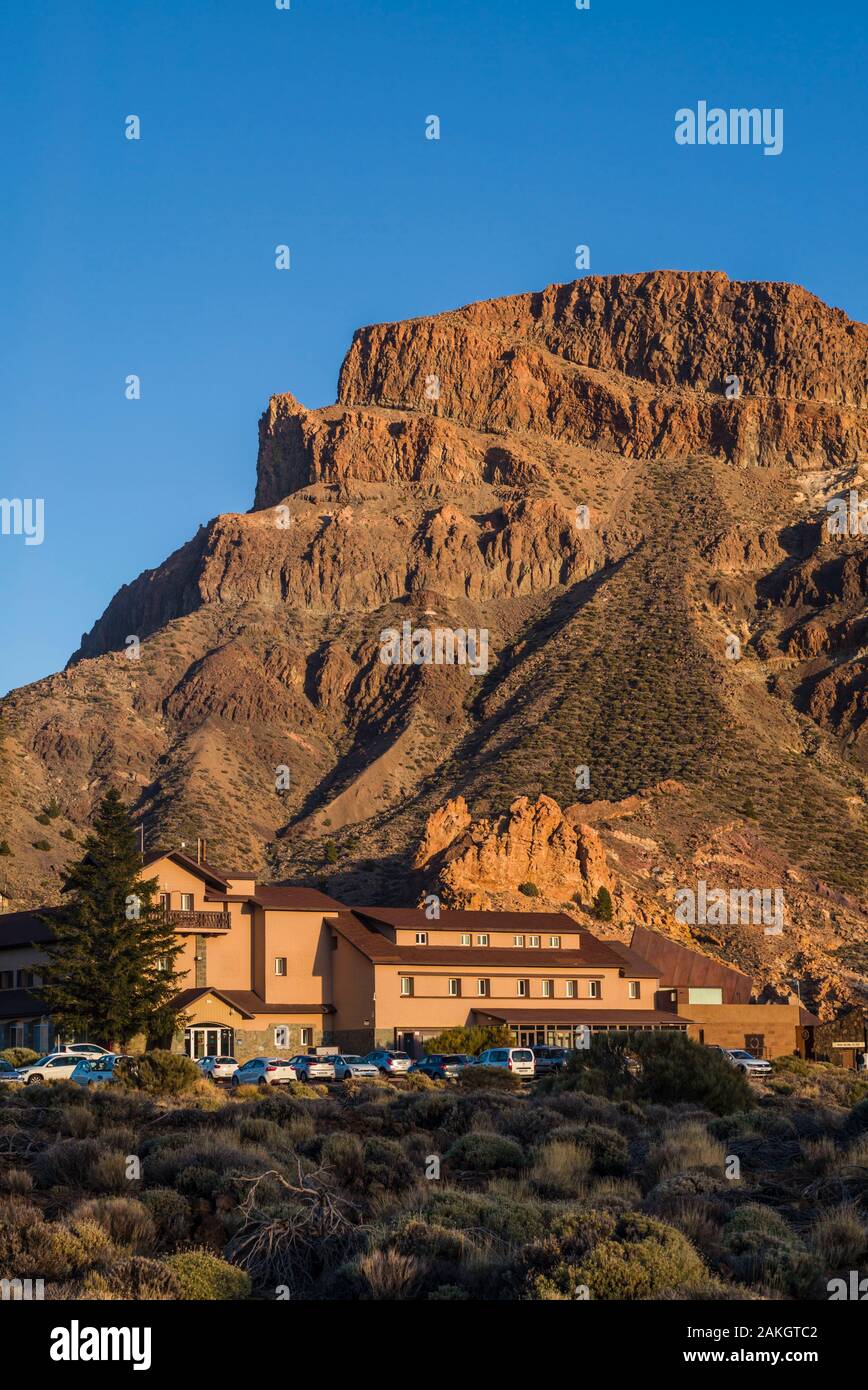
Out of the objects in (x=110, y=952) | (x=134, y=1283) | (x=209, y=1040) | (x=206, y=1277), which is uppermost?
(x=110, y=952)

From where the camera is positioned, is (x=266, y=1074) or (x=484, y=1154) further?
(x=266, y=1074)

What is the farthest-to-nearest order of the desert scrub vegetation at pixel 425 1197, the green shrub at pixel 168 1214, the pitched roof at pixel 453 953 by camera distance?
the pitched roof at pixel 453 953 → the green shrub at pixel 168 1214 → the desert scrub vegetation at pixel 425 1197

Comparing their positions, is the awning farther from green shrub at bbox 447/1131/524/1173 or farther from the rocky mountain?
green shrub at bbox 447/1131/524/1173

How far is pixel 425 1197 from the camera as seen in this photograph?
2044cm

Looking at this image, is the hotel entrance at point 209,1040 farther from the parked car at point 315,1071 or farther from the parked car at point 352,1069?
the parked car at point 315,1071

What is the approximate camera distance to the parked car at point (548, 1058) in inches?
2058

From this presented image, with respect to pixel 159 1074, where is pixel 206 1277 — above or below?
below

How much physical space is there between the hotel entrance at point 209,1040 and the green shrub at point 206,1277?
4524 centimetres

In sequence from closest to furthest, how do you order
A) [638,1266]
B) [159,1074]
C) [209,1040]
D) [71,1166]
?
1. [638,1266]
2. [71,1166]
3. [159,1074]
4. [209,1040]

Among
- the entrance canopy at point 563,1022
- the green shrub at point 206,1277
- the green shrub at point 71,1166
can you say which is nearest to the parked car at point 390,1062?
the entrance canopy at point 563,1022

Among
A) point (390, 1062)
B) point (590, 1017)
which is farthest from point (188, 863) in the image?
point (590, 1017)

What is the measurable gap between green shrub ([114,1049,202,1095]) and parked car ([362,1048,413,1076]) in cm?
1527

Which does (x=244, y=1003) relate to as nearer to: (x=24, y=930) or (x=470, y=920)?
(x=24, y=930)

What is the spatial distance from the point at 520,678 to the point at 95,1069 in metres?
103
